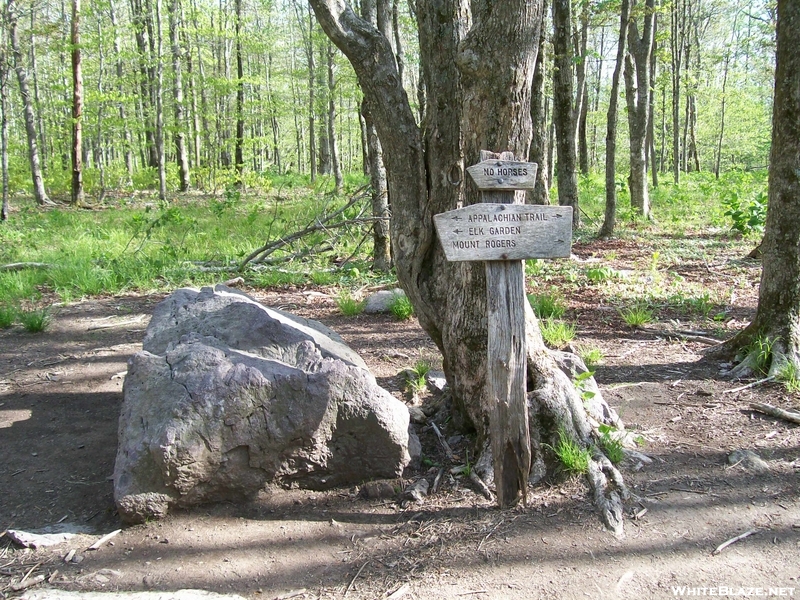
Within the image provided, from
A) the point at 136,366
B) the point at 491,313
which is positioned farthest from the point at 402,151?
the point at 136,366

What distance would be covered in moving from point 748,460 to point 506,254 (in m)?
2.14

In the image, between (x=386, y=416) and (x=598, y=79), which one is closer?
(x=386, y=416)

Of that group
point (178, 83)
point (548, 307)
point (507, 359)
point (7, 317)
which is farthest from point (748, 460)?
point (178, 83)

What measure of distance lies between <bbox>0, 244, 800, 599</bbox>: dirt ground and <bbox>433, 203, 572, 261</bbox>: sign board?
1421 mm

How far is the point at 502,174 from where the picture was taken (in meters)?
2.85

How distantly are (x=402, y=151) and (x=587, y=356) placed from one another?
252 centimetres

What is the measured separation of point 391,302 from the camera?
21.9ft

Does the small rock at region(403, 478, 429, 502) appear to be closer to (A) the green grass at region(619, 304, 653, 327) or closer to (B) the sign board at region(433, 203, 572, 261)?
(B) the sign board at region(433, 203, 572, 261)

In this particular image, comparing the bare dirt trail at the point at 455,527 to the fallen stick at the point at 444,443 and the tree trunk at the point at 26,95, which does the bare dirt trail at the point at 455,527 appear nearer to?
the fallen stick at the point at 444,443

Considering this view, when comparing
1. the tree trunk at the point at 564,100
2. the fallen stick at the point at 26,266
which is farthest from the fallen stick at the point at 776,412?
the fallen stick at the point at 26,266

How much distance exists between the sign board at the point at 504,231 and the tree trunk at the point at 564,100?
7253 mm

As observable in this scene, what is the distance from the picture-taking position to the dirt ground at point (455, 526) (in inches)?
106

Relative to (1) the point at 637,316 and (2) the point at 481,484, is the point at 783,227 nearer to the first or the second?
(1) the point at 637,316

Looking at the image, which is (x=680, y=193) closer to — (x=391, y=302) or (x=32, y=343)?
(x=391, y=302)
